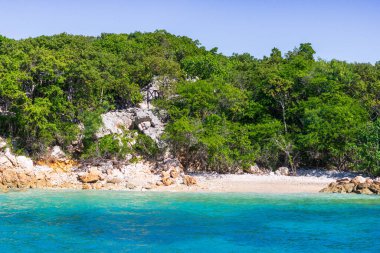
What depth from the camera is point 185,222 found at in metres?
21.1

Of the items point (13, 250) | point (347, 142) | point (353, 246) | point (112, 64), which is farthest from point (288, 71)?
point (13, 250)

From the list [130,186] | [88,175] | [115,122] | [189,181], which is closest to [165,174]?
[189,181]

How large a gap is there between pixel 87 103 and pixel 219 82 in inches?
481

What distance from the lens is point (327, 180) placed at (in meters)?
35.2

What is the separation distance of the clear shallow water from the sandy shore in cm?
209

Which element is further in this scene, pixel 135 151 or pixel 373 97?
pixel 373 97

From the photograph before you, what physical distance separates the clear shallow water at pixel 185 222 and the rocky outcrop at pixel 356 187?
5.47 feet

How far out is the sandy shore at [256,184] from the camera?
31.7m

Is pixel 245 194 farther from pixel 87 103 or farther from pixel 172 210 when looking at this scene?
pixel 87 103

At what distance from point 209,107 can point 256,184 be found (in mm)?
9166

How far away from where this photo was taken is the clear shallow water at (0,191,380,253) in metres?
17.0

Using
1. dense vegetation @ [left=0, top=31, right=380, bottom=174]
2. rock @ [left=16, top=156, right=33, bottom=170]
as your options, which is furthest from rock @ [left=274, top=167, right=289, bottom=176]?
rock @ [left=16, top=156, right=33, bottom=170]

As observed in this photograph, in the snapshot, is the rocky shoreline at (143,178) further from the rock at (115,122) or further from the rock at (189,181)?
the rock at (115,122)

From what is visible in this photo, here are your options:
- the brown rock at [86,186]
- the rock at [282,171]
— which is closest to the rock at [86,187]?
the brown rock at [86,186]
